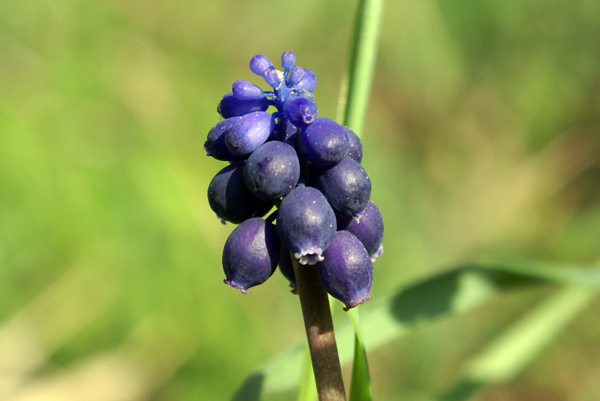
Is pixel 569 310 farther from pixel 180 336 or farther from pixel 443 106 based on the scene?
pixel 443 106

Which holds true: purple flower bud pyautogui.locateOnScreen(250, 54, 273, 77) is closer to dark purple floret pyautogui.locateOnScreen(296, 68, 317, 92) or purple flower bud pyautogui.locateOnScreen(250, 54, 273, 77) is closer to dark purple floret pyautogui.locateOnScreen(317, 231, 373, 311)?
dark purple floret pyautogui.locateOnScreen(296, 68, 317, 92)

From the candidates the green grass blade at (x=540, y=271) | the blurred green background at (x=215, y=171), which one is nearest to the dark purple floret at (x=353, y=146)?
the green grass blade at (x=540, y=271)

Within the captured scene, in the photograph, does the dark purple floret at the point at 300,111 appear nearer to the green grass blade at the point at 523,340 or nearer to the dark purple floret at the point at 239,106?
the dark purple floret at the point at 239,106

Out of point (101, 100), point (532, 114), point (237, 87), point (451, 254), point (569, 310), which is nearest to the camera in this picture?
point (237, 87)

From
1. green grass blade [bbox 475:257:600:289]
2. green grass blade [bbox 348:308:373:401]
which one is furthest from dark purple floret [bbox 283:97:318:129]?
green grass blade [bbox 475:257:600:289]

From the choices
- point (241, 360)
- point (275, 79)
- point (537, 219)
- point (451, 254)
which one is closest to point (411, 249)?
point (451, 254)

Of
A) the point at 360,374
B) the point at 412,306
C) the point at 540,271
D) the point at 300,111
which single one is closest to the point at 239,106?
the point at 300,111
